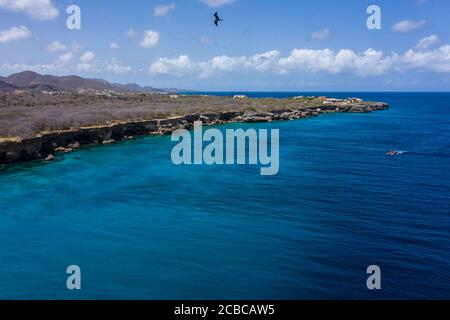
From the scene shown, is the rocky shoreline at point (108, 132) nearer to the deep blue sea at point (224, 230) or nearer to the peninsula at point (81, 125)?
the peninsula at point (81, 125)

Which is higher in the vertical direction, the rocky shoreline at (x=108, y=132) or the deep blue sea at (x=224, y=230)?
the rocky shoreline at (x=108, y=132)

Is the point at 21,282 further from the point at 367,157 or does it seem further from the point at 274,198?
the point at 367,157

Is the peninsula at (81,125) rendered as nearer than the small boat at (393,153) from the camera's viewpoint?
Yes

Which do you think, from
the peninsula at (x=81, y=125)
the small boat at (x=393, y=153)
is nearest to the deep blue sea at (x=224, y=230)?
the peninsula at (x=81, y=125)

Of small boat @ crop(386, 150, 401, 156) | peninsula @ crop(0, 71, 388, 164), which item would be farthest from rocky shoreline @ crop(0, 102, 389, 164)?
small boat @ crop(386, 150, 401, 156)

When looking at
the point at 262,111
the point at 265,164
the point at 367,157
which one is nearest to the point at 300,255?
the point at 265,164

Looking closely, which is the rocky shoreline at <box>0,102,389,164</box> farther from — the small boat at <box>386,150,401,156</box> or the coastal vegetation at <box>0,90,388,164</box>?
the small boat at <box>386,150,401,156</box>
